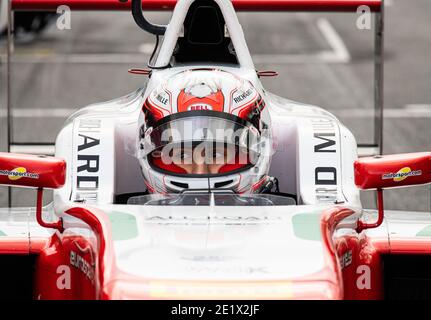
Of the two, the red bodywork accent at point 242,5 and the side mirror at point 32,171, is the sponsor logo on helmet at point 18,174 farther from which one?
the red bodywork accent at point 242,5

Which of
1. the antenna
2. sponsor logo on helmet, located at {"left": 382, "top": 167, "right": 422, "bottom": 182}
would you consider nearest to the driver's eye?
sponsor logo on helmet, located at {"left": 382, "top": 167, "right": 422, "bottom": 182}

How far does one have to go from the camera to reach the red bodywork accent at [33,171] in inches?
245

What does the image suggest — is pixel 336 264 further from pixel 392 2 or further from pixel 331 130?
pixel 392 2

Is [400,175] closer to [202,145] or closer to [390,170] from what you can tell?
[390,170]

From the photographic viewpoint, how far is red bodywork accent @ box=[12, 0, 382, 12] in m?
8.56

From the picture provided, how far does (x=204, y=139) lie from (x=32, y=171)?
0.82 m

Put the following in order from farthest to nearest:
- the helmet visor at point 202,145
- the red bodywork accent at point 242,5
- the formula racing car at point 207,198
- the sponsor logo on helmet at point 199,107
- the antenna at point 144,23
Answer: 1. the red bodywork accent at point 242,5
2. the antenna at point 144,23
3. the sponsor logo on helmet at point 199,107
4. the helmet visor at point 202,145
5. the formula racing car at point 207,198

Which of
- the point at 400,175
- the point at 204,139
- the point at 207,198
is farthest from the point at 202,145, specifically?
the point at 400,175

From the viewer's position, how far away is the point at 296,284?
5398mm

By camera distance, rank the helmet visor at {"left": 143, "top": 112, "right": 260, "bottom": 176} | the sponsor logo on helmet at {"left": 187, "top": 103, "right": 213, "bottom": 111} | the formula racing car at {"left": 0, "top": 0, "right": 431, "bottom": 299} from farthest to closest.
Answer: the sponsor logo on helmet at {"left": 187, "top": 103, "right": 213, "bottom": 111} < the helmet visor at {"left": 143, "top": 112, "right": 260, "bottom": 176} < the formula racing car at {"left": 0, "top": 0, "right": 431, "bottom": 299}

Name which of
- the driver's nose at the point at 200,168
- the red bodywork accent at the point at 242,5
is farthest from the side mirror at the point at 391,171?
the red bodywork accent at the point at 242,5

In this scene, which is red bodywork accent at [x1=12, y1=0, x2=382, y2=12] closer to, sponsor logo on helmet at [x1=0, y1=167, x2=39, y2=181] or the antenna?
the antenna

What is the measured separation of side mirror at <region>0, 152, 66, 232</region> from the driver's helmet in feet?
1.62

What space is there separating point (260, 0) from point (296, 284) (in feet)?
11.6
